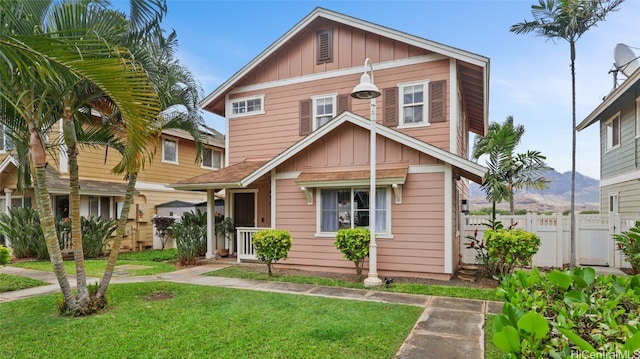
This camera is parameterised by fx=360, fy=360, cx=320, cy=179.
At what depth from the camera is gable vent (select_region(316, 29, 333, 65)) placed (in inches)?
453

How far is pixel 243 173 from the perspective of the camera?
37.4ft

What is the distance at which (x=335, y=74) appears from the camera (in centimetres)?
1145

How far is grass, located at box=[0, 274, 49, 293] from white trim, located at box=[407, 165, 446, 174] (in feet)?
29.7

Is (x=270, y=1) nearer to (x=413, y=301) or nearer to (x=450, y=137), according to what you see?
(x=450, y=137)

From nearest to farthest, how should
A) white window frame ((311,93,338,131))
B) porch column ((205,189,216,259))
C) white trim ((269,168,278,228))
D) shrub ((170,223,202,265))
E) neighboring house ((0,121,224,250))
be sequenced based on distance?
1. white trim ((269,168,278,228))
2. shrub ((170,223,202,265))
3. white window frame ((311,93,338,131))
4. porch column ((205,189,216,259))
5. neighboring house ((0,121,224,250))

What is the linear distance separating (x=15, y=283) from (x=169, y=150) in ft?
33.5

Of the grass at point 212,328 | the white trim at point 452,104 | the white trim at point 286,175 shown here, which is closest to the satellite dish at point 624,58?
the white trim at point 452,104

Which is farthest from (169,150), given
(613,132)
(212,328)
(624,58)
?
(624,58)

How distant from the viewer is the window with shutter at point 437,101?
10008 millimetres

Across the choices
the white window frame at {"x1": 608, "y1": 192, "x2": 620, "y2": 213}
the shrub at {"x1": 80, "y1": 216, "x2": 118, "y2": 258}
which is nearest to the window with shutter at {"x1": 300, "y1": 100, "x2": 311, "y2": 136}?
the shrub at {"x1": 80, "y1": 216, "x2": 118, "y2": 258}

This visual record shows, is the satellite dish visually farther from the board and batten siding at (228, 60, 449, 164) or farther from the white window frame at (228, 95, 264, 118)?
the white window frame at (228, 95, 264, 118)

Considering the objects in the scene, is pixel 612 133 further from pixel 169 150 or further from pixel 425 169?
pixel 169 150

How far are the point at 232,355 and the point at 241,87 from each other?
10341 millimetres

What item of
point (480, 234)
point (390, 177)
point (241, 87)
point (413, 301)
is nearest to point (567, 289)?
point (413, 301)
